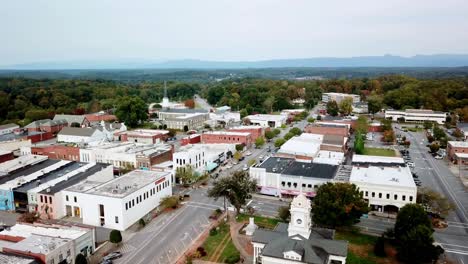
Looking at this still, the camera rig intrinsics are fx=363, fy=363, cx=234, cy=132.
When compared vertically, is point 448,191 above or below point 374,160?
below

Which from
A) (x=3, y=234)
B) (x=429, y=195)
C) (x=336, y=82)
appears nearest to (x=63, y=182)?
(x=3, y=234)

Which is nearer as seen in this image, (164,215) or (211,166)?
(164,215)

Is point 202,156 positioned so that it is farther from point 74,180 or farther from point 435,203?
point 435,203

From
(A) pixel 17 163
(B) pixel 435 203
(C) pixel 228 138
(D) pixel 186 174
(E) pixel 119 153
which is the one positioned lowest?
(B) pixel 435 203

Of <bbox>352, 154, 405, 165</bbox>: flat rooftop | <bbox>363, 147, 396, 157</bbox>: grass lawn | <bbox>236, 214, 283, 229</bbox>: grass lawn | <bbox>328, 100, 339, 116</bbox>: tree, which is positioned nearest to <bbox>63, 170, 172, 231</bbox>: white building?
<bbox>236, 214, 283, 229</bbox>: grass lawn

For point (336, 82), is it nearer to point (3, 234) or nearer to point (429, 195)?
point (429, 195)

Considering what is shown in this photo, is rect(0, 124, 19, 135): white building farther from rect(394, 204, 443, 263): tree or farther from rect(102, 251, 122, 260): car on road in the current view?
rect(394, 204, 443, 263): tree

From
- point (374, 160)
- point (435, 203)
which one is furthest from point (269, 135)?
point (435, 203)
